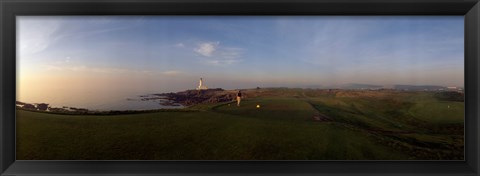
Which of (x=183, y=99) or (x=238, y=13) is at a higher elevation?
(x=238, y=13)

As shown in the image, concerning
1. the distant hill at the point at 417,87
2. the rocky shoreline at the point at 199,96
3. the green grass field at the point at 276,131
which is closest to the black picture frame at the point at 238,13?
the green grass field at the point at 276,131

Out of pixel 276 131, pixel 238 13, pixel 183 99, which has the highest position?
pixel 238 13

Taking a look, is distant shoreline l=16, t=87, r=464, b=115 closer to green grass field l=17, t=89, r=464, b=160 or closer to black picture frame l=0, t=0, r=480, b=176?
green grass field l=17, t=89, r=464, b=160

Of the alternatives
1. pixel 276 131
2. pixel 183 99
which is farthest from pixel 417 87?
pixel 183 99

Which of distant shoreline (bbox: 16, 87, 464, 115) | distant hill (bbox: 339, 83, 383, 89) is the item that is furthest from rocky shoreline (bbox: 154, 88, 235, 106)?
distant hill (bbox: 339, 83, 383, 89)

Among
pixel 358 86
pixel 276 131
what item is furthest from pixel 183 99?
pixel 358 86

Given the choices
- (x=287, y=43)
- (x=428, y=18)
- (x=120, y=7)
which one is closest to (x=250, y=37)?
(x=287, y=43)

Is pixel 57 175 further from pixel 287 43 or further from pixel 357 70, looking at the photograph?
pixel 357 70

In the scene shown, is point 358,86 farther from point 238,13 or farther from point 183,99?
point 183,99
